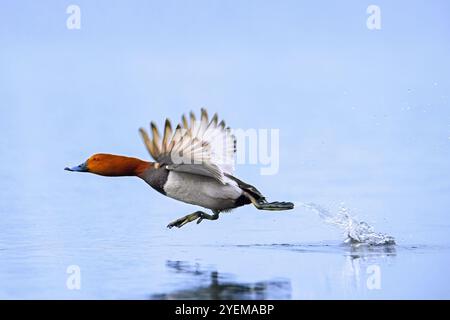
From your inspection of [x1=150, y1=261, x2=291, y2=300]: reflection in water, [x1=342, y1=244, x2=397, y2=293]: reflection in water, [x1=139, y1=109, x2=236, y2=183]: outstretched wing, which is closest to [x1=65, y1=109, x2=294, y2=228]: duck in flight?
[x1=139, y1=109, x2=236, y2=183]: outstretched wing

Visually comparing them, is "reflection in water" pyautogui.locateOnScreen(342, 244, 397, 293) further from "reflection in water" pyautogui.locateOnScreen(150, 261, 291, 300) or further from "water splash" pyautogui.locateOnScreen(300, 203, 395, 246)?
"reflection in water" pyautogui.locateOnScreen(150, 261, 291, 300)

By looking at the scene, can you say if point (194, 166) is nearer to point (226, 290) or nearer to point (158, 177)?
point (158, 177)

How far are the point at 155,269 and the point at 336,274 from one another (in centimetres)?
152

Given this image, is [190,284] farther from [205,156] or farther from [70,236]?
[70,236]

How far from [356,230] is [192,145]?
7.15ft

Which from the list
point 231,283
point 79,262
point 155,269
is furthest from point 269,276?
point 79,262

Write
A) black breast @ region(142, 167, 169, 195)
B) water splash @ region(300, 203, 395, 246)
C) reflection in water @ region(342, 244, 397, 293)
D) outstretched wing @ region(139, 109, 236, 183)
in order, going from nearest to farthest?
reflection in water @ region(342, 244, 397, 293) → outstretched wing @ region(139, 109, 236, 183) → black breast @ region(142, 167, 169, 195) → water splash @ region(300, 203, 395, 246)

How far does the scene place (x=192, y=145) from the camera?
31.9ft

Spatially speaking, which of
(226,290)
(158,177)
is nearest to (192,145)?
(158,177)

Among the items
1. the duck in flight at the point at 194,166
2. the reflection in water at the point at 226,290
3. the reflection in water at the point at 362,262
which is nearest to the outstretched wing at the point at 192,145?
the duck in flight at the point at 194,166

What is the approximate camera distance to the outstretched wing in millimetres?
9695

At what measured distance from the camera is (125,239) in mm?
11211

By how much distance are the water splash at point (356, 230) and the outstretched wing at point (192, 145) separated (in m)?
1.35

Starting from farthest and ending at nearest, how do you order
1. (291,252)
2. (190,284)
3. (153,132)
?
1. (291,252)
2. (153,132)
3. (190,284)
